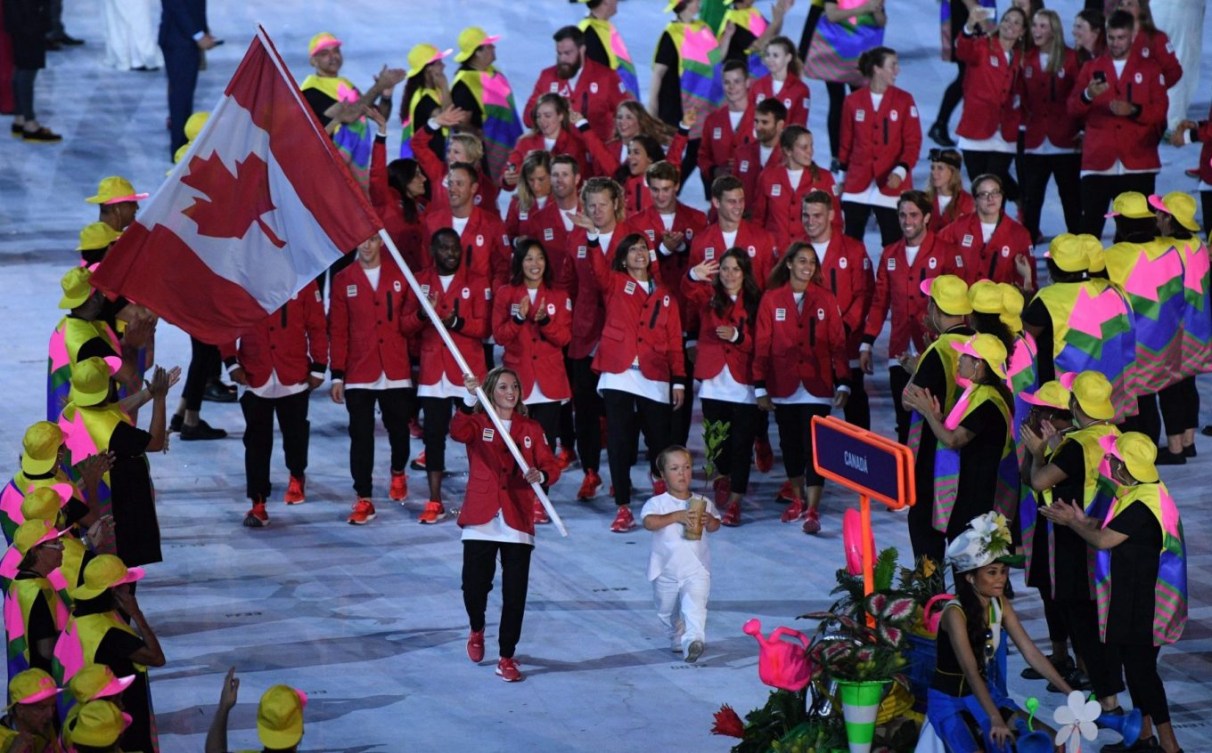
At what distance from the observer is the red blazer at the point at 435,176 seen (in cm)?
1495

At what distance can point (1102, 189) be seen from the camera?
54.3 ft

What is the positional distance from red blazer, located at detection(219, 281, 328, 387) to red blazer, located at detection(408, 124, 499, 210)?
2050 millimetres

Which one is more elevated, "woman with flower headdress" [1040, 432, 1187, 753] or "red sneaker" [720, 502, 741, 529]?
"woman with flower headdress" [1040, 432, 1187, 753]

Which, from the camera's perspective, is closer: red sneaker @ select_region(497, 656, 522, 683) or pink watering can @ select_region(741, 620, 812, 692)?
pink watering can @ select_region(741, 620, 812, 692)

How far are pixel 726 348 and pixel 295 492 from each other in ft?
10.1

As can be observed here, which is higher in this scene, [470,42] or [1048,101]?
[470,42]

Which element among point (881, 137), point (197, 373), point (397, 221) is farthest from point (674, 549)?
point (881, 137)

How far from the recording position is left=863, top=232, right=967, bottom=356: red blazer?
1317 centimetres

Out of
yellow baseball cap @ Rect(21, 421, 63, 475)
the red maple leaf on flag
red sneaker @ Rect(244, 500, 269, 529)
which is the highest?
the red maple leaf on flag

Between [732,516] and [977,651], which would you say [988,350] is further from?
[732,516]

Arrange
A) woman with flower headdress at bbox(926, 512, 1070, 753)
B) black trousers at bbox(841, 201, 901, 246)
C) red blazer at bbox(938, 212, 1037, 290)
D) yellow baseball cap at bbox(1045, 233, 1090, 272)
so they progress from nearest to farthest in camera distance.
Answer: woman with flower headdress at bbox(926, 512, 1070, 753) → yellow baseball cap at bbox(1045, 233, 1090, 272) → red blazer at bbox(938, 212, 1037, 290) → black trousers at bbox(841, 201, 901, 246)

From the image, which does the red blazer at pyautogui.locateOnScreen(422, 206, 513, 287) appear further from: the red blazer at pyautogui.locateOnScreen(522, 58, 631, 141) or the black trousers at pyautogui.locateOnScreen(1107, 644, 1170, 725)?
the black trousers at pyautogui.locateOnScreen(1107, 644, 1170, 725)

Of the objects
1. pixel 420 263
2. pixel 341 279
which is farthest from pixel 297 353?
pixel 420 263

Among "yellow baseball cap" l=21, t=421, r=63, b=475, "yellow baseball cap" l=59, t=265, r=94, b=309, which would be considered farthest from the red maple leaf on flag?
"yellow baseball cap" l=21, t=421, r=63, b=475
